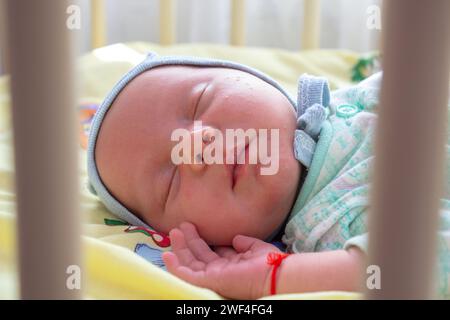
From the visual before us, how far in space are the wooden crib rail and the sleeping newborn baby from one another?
25.2 inches

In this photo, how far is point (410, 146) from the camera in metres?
0.32

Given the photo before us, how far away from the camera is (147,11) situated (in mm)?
1924

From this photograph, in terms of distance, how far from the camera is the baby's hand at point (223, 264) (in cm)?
62

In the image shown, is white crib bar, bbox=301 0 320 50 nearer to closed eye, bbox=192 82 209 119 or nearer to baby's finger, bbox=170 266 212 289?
closed eye, bbox=192 82 209 119

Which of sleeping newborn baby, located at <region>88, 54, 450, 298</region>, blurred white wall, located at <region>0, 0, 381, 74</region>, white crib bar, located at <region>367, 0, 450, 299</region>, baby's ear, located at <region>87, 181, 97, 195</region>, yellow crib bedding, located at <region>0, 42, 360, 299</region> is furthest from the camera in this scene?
blurred white wall, located at <region>0, 0, 381, 74</region>

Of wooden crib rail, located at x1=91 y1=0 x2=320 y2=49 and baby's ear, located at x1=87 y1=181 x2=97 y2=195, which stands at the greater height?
wooden crib rail, located at x1=91 y1=0 x2=320 y2=49

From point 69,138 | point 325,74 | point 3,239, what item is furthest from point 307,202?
point 325,74

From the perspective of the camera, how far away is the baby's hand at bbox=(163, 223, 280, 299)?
0.62 metres

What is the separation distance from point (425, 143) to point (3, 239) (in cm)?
51

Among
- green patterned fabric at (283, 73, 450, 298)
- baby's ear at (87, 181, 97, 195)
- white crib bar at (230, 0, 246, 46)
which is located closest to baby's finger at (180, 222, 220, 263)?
green patterned fabric at (283, 73, 450, 298)

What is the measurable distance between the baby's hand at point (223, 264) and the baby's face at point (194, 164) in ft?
0.06

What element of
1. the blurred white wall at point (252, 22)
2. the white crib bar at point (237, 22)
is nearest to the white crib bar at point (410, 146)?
the white crib bar at point (237, 22)

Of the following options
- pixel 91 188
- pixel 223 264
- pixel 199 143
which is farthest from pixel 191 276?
pixel 91 188
